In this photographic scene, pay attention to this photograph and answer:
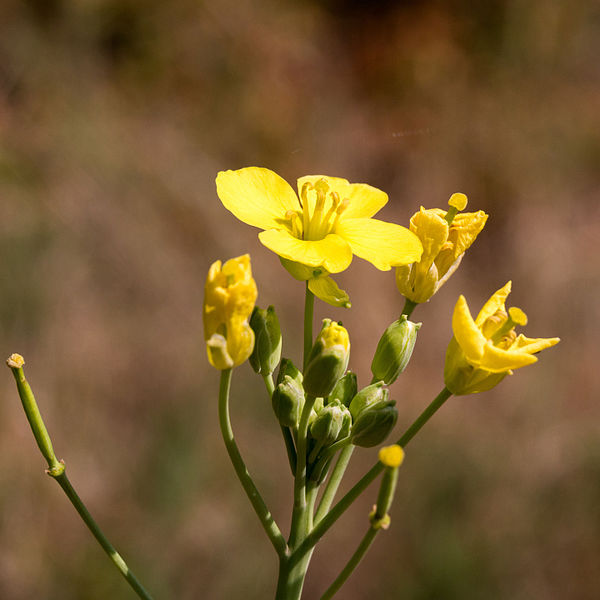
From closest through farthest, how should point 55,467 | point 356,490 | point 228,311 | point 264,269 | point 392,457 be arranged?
point 392,457, point 228,311, point 356,490, point 55,467, point 264,269

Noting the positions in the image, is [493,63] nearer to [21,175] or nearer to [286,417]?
[21,175]

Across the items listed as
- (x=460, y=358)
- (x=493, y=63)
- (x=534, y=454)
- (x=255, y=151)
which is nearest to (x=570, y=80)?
(x=493, y=63)

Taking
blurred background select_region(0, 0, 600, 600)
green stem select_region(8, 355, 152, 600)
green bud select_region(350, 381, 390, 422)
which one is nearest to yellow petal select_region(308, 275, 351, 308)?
green bud select_region(350, 381, 390, 422)

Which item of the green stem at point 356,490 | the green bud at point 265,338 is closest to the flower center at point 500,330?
the green stem at point 356,490

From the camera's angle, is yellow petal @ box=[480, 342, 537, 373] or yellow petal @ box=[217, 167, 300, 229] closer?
yellow petal @ box=[480, 342, 537, 373]

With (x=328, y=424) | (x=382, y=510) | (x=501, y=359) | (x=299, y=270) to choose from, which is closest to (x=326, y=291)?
(x=299, y=270)

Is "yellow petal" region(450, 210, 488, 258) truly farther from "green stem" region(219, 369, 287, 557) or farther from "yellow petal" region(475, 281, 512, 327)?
"green stem" region(219, 369, 287, 557)

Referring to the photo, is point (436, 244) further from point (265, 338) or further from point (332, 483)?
point (332, 483)
